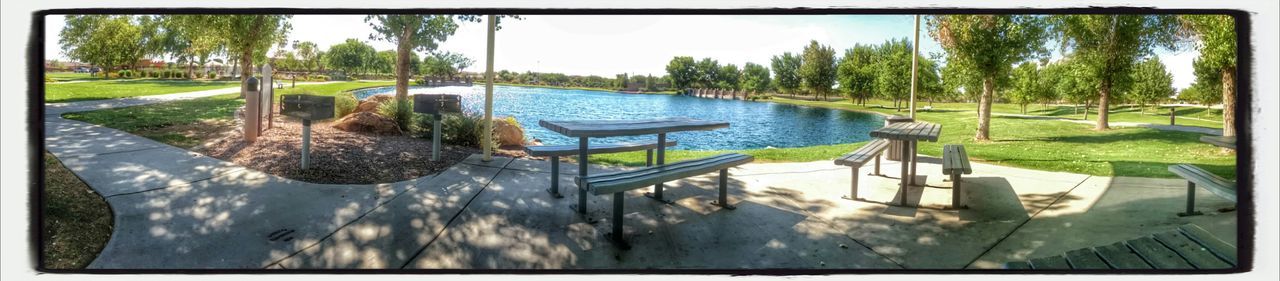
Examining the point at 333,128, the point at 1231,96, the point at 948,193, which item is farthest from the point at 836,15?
the point at 333,128

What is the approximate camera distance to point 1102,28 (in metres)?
3.81

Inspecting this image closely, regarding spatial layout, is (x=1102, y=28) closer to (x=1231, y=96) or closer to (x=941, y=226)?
(x=1231, y=96)

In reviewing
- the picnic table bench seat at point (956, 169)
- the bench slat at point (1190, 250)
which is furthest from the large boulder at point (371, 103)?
the bench slat at point (1190, 250)

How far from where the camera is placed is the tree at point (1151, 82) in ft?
11.5

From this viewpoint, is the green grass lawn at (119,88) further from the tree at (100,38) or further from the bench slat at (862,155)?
the bench slat at (862,155)

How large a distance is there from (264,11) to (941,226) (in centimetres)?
425

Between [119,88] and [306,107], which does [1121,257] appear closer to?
[306,107]

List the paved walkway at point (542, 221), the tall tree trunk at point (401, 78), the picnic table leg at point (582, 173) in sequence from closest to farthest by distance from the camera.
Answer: the paved walkway at point (542, 221), the picnic table leg at point (582, 173), the tall tree trunk at point (401, 78)

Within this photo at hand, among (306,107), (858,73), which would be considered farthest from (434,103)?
(858,73)

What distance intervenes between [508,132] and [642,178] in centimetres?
441

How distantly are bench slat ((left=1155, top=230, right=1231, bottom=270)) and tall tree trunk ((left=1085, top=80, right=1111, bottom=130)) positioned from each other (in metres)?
1.98

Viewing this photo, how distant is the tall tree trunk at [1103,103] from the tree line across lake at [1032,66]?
0.4 inches

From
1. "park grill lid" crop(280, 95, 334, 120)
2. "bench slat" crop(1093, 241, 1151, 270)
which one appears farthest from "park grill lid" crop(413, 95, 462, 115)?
"bench slat" crop(1093, 241, 1151, 270)

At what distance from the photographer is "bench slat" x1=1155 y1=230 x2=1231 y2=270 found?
270 cm
